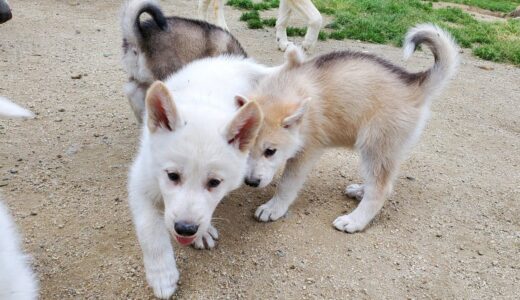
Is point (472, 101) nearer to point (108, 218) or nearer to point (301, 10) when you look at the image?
point (301, 10)

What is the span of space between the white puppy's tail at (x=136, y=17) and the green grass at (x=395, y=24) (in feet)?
14.9

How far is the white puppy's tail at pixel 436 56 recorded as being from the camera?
3316 mm

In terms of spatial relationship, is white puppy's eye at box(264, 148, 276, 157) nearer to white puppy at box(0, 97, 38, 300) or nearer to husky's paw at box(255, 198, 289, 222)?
husky's paw at box(255, 198, 289, 222)

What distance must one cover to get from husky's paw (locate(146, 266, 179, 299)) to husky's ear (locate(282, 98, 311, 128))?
118 centimetres

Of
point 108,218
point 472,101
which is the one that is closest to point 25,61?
point 108,218

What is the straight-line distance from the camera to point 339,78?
11.1 feet

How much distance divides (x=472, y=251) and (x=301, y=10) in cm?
460

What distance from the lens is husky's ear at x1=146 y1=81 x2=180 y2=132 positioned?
2240 mm

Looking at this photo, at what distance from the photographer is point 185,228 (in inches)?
85.4

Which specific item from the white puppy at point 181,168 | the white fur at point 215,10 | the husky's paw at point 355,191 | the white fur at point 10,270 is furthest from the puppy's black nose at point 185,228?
the white fur at point 215,10

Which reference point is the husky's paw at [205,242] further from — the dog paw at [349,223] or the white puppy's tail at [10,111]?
the white puppy's tail at [10,111]

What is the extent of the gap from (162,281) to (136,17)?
7.50 feet

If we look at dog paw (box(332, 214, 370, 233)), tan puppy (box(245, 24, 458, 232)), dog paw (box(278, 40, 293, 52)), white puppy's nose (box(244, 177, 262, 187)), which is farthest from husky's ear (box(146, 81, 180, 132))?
dog paw (box(278, 40, 293, 52))

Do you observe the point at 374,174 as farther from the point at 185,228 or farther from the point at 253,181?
the point at 185,228
